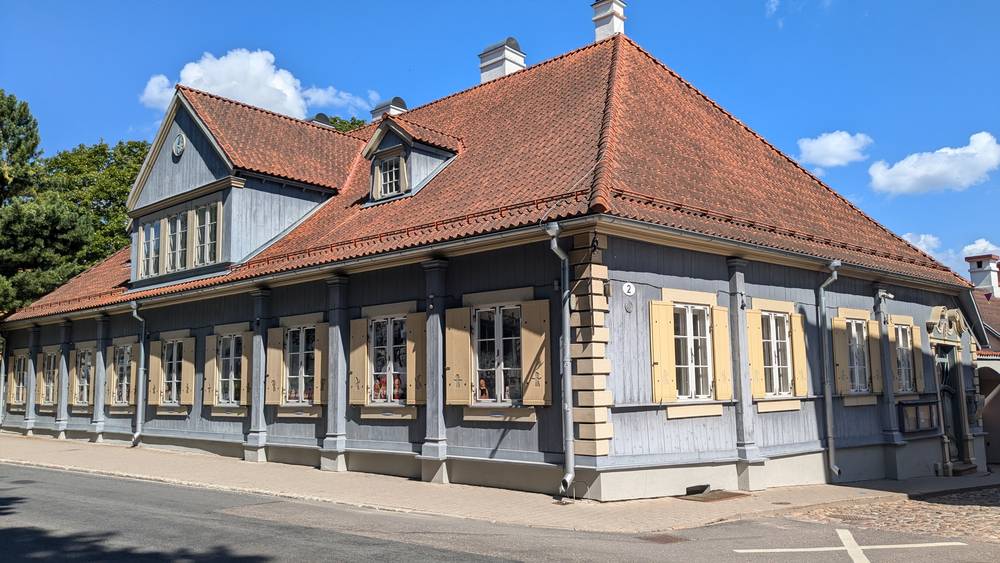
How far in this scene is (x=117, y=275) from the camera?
2562 cm

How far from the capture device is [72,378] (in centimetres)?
2450

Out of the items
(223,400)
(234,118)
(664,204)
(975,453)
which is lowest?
(975,453)

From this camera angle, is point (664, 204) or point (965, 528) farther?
point (664, 204)

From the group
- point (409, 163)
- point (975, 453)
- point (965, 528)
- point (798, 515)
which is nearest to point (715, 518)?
point (798, 515)

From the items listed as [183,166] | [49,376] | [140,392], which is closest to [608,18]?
[183,166]

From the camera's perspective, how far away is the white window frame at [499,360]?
12820mm

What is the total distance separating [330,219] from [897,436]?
12.9m

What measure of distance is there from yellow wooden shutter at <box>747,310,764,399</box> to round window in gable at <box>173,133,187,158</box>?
15039mm

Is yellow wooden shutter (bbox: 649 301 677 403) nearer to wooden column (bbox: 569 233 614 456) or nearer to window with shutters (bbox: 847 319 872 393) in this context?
wooden column (bbox: 569 233 614 456)

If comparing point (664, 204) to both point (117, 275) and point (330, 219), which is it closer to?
point (330, 219)

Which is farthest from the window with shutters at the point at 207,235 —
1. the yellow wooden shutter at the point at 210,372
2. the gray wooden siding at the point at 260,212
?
the yellow wooden shutter at the point at 210,372

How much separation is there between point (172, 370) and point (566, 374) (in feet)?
42.0

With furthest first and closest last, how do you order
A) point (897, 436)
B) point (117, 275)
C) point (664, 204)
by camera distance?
point (117, 275)
point (897, 436)
point (664, 204)

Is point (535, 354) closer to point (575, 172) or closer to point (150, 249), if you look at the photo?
point (575, 172)
